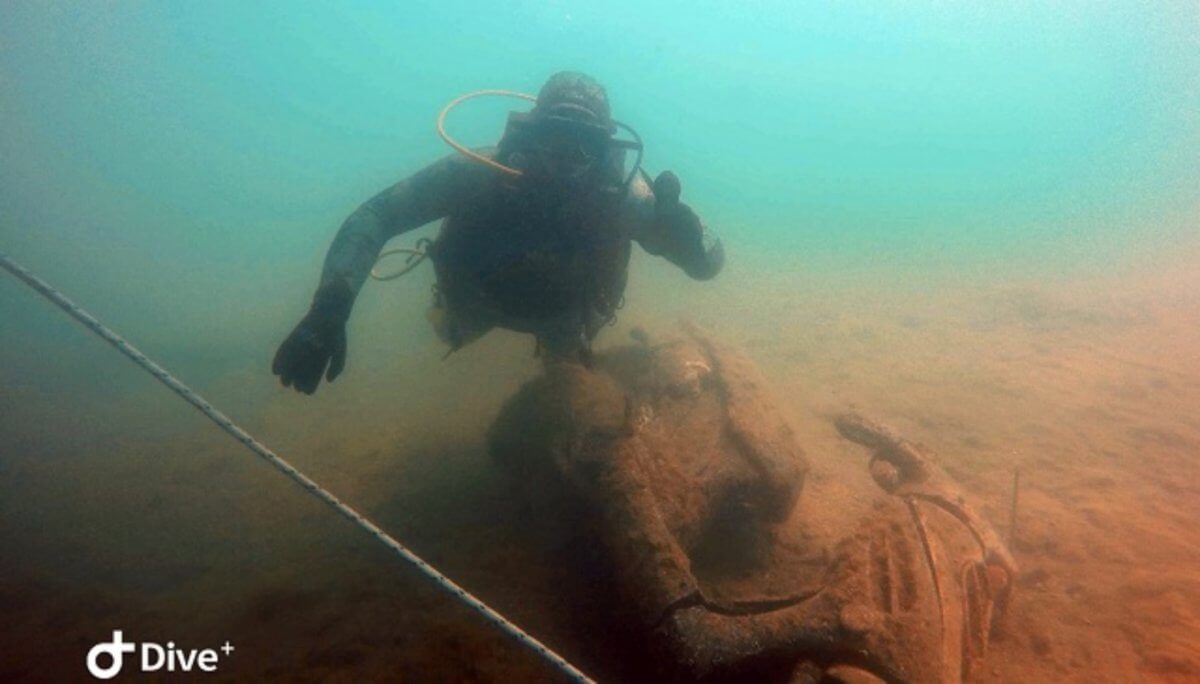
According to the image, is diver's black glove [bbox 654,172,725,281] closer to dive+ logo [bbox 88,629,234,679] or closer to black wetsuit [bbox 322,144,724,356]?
black wetsuit [bbox 322,144,724,356]

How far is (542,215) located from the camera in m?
4.09

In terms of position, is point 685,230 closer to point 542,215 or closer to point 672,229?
point 672,229

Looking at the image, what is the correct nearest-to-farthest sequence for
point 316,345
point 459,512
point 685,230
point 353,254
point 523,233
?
point 316,345 → point 353,254 → point 459,512 → point 523,233 → point 685,230

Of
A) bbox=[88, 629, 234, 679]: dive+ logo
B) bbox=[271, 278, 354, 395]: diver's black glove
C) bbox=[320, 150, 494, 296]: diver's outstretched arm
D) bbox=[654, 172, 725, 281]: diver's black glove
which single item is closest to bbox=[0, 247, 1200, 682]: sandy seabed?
bbox=[88, 629, 234, 679]: dive+ logo

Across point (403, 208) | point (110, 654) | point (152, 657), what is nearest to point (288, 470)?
point (152, 657)

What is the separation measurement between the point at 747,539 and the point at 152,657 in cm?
315

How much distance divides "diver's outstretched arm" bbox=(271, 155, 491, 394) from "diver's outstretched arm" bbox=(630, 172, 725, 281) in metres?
1.32

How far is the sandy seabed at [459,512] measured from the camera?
282 centimetres

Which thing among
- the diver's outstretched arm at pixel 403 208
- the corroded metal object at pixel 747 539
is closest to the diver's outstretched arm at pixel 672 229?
the corroded metal object at pixel 747 539

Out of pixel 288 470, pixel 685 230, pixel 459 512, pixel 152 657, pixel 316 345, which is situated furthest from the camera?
pixel 685 230

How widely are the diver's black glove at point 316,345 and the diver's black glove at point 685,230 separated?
7.50 feet

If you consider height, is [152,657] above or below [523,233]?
below

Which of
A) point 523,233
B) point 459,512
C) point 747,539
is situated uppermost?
point 523,233

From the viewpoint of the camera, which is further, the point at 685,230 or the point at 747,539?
the point at 685,230
